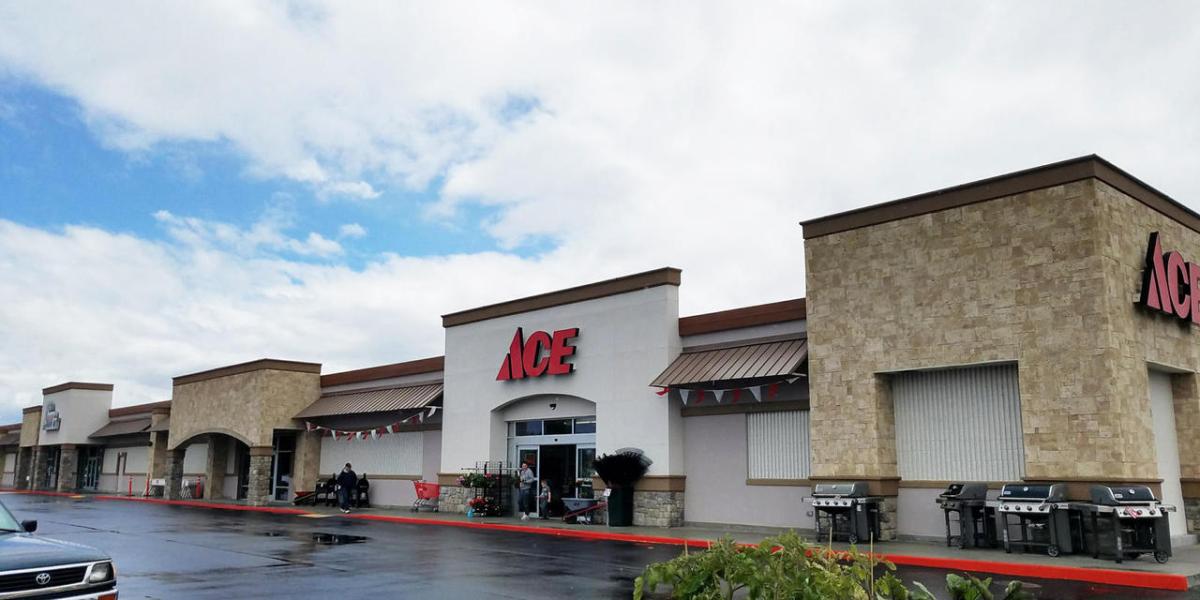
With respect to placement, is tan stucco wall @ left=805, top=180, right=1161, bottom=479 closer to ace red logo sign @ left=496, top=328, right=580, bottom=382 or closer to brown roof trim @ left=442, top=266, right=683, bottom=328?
brown roof trim @ left=442, top=266, right=683, bottom=328

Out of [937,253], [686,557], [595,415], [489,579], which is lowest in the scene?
[489,579]

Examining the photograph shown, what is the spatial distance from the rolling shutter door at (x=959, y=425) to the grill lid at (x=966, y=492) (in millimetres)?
684

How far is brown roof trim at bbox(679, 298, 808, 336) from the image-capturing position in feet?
70.8

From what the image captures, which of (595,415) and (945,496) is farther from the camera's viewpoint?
(595,415)

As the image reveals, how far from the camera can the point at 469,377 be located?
29969 millimetres

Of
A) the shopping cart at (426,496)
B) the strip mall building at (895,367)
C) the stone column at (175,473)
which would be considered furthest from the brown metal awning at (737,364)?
the stone column at (175,473)

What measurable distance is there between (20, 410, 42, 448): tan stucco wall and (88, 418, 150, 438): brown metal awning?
791cm

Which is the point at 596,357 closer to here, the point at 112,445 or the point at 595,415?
the point at 595,415

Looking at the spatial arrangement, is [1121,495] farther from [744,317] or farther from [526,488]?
[526,488]

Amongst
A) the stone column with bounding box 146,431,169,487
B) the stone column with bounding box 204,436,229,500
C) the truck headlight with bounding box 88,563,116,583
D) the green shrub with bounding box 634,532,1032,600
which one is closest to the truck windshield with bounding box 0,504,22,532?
the truck headlight with bounding box 88,563,116,583

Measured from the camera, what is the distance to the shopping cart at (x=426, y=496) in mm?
30688

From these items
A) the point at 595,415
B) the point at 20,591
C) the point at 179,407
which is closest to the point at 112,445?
the point at 179,407

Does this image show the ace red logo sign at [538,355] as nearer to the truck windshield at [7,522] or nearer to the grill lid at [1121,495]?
the grill lid at [1121,495]

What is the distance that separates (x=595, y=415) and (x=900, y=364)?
977 cm
